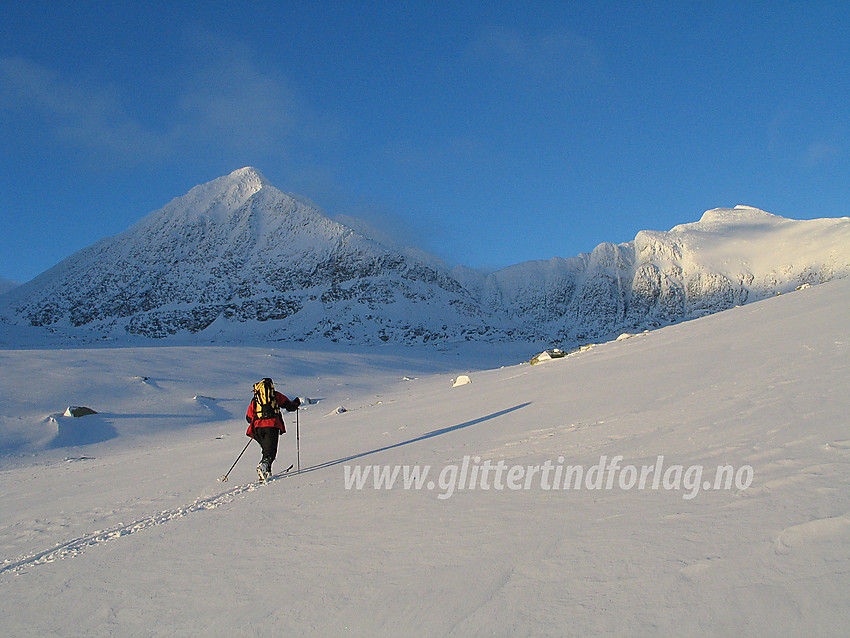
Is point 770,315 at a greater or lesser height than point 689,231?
lesser

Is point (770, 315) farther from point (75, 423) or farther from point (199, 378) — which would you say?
point (199, 378)

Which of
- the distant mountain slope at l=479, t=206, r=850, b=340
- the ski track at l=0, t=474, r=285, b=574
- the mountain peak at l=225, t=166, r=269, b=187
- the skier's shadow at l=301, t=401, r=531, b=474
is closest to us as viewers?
the ski track at l=0, t=474, r=285, b=574

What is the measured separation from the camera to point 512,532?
3084mm

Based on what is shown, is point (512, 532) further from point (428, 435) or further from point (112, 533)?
point (428, 435)

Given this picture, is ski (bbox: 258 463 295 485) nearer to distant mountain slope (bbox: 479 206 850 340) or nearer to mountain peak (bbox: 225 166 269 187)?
distant mountain slope (bbox: 479 206 850 340)

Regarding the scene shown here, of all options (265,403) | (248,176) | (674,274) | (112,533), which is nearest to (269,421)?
(265,403)

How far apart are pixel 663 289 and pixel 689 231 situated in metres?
25.9

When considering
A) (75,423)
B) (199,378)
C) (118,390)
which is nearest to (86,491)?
(75,423)

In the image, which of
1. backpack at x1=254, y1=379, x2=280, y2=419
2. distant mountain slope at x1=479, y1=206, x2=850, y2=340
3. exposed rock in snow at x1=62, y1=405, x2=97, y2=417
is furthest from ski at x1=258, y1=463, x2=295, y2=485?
distant mountain slope at x1=479, y1=206, x2=850, y2=340

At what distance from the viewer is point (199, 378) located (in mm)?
26359

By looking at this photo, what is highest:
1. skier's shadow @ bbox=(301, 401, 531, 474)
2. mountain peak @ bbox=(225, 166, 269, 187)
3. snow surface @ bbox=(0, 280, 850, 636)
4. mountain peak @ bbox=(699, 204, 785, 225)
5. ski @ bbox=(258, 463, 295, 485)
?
mountain peak @ bbox=(225, 166, 269, 187)

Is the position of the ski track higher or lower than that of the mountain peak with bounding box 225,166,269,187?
lower

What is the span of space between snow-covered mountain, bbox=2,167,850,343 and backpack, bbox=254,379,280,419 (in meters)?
66.4

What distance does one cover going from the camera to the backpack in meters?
6.80
